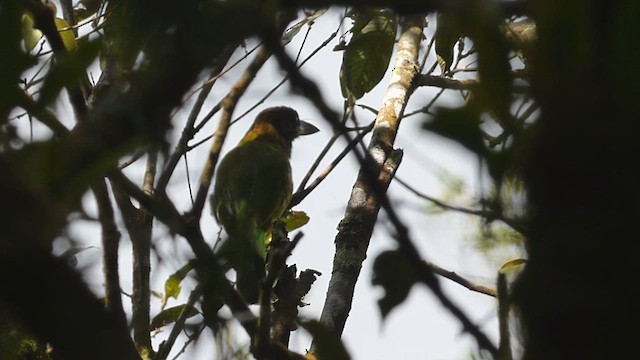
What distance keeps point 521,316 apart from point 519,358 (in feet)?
0.14

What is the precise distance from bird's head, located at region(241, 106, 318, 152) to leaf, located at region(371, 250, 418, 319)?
5.08 metres

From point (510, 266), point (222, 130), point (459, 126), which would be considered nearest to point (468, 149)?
point (459, 126)

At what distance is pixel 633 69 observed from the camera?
2.08 ft

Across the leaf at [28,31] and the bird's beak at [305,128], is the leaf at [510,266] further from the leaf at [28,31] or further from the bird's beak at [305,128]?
the bird's beak at [305,128]

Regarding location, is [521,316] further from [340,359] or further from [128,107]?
[128,107]

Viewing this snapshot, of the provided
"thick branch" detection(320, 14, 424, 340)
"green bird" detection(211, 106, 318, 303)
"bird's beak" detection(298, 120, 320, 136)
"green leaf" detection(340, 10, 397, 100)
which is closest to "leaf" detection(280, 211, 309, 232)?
"green bird" detection(211, 106, 318, 303)

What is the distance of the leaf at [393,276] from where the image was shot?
1024mm

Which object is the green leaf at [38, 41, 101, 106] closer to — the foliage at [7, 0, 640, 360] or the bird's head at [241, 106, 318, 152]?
the foliage at [7, 0, 640, 360]

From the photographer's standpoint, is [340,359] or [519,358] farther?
[340,359]

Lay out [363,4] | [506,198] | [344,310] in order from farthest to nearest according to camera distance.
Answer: [344,310], [363,4], [506,198]

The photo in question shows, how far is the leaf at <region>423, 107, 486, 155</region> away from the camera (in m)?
0.68

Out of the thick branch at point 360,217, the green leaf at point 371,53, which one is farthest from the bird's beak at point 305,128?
the green leaf at point 371,53

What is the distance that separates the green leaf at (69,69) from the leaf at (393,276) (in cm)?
44

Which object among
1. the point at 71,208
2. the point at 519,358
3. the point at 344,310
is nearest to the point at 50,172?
the point at 71,208
